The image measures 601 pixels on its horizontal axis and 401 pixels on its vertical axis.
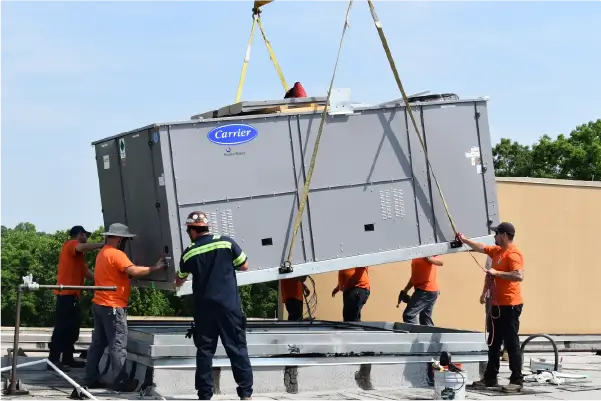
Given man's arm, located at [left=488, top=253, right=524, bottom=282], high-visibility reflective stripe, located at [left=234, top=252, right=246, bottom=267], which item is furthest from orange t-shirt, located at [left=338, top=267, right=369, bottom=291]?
high-visibility reflective stripe, located at [left=234, top=252, right=246, bottom=267]

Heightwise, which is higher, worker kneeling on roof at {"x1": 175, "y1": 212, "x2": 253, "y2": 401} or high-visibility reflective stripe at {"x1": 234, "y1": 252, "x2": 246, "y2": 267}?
high-visibility reflective stripe at {"x1": 234, "y1": 252, "x2": 246, "y2": 267}

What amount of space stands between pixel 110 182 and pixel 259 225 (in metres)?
2.18

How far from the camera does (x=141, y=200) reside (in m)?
9.91

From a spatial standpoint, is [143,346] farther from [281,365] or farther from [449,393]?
[449,393]

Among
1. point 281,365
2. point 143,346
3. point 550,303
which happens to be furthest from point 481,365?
point 550,303

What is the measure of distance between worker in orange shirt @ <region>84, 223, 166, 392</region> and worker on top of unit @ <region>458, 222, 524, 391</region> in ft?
11.5

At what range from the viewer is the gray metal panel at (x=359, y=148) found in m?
9.89

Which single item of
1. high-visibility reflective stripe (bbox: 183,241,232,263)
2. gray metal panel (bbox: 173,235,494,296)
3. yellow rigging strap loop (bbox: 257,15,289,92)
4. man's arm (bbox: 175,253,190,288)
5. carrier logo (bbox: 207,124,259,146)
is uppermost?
yellow rigging strap loop (bbox: 257,15,289,92)

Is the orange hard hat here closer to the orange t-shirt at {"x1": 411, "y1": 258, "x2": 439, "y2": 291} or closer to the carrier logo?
the carrier logo

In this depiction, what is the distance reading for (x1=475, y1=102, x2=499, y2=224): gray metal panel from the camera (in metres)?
10.5

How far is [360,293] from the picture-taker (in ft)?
41.4

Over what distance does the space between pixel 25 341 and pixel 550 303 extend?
8713mm

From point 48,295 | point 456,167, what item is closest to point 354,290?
point 456,167

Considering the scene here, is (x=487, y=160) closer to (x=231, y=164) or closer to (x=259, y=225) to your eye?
(x=259, y=225)
